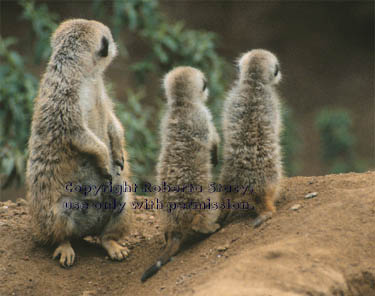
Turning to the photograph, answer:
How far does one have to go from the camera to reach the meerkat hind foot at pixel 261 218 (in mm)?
3396

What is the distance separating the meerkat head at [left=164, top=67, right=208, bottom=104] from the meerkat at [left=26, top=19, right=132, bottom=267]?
479mm

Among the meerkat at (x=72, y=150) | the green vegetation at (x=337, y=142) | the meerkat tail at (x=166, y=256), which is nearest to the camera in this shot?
the meerkat tail at (x=166, y=256)

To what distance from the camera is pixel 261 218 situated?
3.42 metres

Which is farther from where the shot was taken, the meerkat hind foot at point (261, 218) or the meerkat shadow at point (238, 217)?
the meerkat shadow at point (238, 217)

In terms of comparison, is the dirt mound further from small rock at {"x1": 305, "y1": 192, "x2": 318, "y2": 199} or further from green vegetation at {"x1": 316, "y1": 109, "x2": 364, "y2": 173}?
green vegetation at {"x1": 316, "y1": 109, "x2": 364, "y2": 173}

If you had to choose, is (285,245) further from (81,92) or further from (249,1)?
(249,1)

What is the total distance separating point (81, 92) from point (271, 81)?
122 cm

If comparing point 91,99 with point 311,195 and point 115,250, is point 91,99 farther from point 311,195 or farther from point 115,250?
point 311,195

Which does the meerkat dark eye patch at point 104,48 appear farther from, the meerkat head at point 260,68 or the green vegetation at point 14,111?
the green vegetation at point 14,111

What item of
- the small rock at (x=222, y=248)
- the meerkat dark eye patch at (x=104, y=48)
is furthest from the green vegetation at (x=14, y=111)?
the small rock at (x=222, y=248)

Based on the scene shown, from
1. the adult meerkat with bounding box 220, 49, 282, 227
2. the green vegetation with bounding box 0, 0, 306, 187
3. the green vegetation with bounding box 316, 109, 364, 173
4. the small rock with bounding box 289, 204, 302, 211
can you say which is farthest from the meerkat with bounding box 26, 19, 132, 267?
the green vegetation with bounding box 316, 109, 364, 173

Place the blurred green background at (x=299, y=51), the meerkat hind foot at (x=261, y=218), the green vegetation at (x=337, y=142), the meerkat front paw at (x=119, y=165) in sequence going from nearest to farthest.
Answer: the meerkat hind foot at (x=261, y=218) < the meerkat front paw at (x=119, y=165) < the green vegetation at (x=337, y=142) < the blurred green background at (x=299, y=51)

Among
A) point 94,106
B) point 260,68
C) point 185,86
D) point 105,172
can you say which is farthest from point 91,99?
point 260,68

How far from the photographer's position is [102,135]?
3.87 metres
